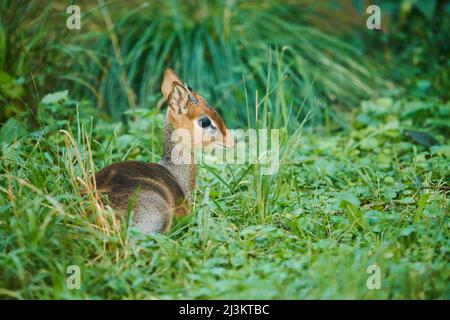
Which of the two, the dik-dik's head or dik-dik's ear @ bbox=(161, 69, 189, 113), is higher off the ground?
dik-dik's ear @ bbox=(161, 69, 189, 113)

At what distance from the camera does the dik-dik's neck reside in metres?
3.96

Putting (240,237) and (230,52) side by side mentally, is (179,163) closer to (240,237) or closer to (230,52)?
(240,237)

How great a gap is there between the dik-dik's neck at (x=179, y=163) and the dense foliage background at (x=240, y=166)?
20cm

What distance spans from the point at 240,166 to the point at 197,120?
0.80 metres

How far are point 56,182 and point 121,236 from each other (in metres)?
0.61

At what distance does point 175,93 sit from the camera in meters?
3.84

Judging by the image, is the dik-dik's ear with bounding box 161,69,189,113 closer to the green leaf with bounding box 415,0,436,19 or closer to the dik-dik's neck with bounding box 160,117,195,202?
the dik-dik's neck with bounding box 160,117,195,202

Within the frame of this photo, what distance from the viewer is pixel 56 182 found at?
11.7 ft

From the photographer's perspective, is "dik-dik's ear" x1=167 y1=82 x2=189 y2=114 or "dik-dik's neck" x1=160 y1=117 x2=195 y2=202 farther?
"dik-dik's neck" x1=160 y1=117 x2=195 y2=202

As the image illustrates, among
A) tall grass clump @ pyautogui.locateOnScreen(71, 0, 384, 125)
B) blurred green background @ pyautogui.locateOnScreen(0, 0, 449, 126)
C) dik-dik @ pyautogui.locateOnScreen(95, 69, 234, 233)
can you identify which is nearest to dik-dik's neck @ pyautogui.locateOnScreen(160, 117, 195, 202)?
dik-dik @ pyautogui.locateOnScreen(95, 69, 234, 233)

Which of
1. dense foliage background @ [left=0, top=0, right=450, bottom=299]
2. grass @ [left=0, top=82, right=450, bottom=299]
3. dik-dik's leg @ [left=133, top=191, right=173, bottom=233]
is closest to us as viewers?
grass @ [left=0, top=82, right=450, bottom=299]

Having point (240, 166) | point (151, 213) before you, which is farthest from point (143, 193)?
point (240, 166)

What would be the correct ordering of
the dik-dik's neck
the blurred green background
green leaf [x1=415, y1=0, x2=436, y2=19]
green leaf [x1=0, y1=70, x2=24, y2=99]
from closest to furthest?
the dik-dik's neck
green leaf [x1=0, y1=70, x2=24, y2=99]
the blurred green background
green leaf [x1=415, y1=0, x2=436, y2=19]

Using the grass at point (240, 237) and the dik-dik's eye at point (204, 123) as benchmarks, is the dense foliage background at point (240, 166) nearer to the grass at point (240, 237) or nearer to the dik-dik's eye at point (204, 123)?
the grass at point (240, 237)
